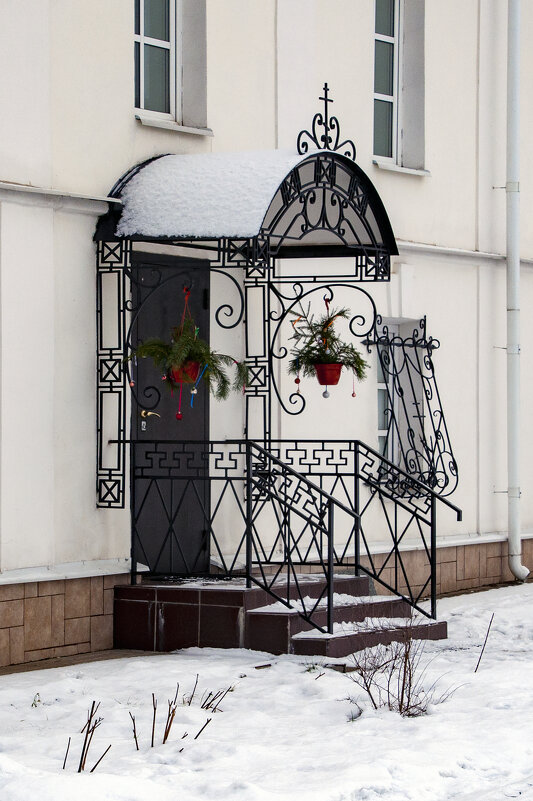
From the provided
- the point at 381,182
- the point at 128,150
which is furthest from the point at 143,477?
the point at 381,182

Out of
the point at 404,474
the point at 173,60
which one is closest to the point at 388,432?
the point at 404,474

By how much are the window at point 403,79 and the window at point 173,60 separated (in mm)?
2355

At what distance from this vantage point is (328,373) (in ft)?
31.9

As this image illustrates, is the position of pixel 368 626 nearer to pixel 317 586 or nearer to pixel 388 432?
pixel 317 586

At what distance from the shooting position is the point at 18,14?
27.5 ft

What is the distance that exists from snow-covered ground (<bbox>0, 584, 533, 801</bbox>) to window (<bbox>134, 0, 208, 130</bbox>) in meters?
3.84

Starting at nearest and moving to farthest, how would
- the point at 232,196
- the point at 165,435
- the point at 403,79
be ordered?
the point at 232,196 → the point at 165,435 → the point at 403,79

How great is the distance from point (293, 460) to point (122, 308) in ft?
6.81

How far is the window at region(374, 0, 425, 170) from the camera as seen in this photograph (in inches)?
457

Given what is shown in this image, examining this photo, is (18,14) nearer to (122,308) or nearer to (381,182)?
(122,308)

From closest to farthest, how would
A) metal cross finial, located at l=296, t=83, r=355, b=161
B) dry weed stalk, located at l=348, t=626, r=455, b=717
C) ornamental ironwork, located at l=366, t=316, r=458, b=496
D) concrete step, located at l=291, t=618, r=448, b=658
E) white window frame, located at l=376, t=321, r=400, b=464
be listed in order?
dry weed stalk, located at l=348, t=626, r=455, b=717
concrete step, located at l=291, t=618, r=448, b=658
metal cross finial, located at l=296, t=83, r=355, b=161
white window frame, located at l=376, t=321, r=400, b=464
ornamental ironwork, located at l=366, t=316, r=458, b=496

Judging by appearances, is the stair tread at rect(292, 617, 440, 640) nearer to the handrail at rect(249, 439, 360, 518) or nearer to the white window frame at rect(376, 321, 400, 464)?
the handrail at rect(249, 439, 360, 518)

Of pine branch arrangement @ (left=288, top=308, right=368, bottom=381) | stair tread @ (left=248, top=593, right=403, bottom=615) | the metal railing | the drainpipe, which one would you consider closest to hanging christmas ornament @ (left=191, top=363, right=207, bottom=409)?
the metal railing

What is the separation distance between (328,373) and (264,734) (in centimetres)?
380
